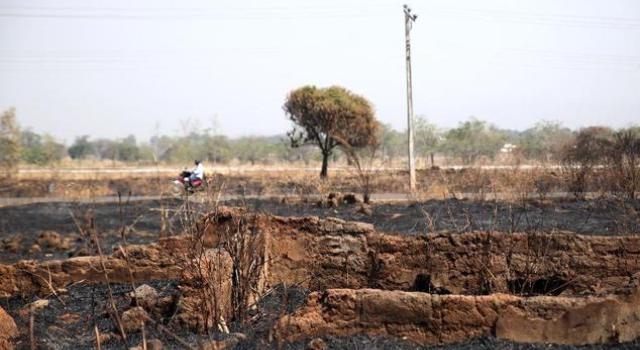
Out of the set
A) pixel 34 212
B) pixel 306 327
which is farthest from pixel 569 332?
pixel 34 212

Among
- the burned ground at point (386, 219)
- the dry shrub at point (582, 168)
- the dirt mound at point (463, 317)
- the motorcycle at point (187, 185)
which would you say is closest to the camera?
the dirt mound at point (463, 317)

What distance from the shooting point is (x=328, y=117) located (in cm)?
2955

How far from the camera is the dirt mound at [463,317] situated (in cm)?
504

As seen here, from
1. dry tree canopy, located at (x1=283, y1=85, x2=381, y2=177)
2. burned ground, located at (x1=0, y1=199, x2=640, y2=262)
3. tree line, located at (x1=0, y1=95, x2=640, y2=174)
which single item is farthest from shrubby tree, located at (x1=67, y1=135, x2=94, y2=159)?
burned ground, located at (x1=0, y1=199, x2=640, y2=262)

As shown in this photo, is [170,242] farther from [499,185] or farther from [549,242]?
[499,185]

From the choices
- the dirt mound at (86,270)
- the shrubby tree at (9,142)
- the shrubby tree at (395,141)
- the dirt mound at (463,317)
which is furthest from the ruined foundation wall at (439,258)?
the shrubby tree at (395,141)

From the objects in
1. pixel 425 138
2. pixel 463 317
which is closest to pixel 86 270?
pixel 463 317

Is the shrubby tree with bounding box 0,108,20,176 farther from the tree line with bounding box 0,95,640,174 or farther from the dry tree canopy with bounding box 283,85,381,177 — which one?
the dry tree canopy with bounding box 283,85,381,177

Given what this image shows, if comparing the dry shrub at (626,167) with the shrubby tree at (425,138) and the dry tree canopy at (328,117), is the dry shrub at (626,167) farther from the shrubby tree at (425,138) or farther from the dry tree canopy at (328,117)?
the shrubby tree at (425,138)

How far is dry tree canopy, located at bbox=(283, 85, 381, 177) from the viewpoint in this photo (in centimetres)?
2954

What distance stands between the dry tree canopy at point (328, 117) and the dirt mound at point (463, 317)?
23.5 metres

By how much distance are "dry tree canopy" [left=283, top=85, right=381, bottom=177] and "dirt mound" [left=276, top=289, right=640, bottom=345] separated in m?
23.5

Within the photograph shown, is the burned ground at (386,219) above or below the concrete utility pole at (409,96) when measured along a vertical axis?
below

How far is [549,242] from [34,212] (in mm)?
16460
